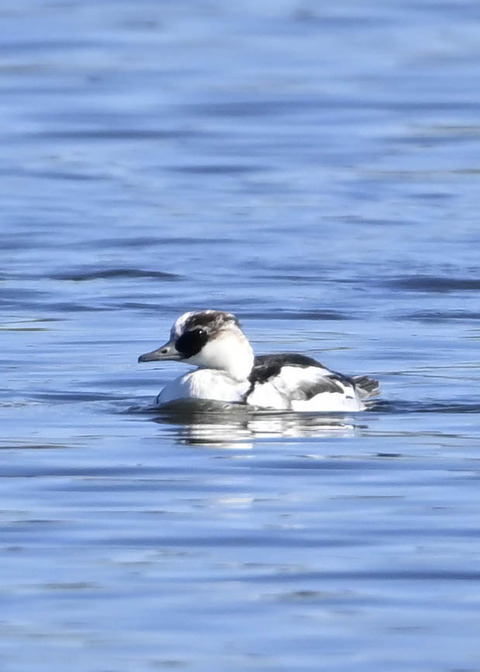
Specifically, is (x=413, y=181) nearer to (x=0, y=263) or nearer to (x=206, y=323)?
(x=0, y=263)

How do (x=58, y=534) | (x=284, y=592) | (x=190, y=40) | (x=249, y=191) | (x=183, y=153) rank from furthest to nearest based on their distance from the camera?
(x=190, y=40), (x=183, y=153), (x=249, y=191), (x=58, y=534), (x=284, y=592)

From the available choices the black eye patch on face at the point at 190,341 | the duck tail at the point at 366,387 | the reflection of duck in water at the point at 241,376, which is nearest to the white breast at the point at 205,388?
the reflection of duck in water at the point at 241,376

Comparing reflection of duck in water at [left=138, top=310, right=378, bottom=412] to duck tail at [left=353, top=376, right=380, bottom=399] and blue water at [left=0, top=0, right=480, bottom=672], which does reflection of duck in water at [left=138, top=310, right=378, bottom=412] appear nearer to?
duck tail at [left=353, top=376, right=380, bottom=399]

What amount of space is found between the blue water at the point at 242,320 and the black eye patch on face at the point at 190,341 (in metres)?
0.46

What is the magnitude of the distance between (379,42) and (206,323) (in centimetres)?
2094

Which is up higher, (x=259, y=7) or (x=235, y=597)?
(x=259, y=7)

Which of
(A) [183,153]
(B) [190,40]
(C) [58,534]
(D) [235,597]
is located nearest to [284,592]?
(D) [235,597]

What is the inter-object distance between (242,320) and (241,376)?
10.1 ft

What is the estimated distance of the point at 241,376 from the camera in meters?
14.1

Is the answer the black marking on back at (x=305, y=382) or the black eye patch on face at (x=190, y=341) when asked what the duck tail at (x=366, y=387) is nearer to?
the black marking on back at (x=305, y=382)

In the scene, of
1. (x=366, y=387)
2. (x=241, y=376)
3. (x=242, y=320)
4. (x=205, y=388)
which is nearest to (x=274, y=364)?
(x=241, y=376)

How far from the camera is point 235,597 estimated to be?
887 centimetres

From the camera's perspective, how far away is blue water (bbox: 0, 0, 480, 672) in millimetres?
8734

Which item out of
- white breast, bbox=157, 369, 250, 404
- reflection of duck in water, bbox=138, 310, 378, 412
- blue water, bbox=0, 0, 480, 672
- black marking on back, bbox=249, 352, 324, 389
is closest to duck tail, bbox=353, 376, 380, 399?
reflection of duck in water, bbox=138, 310, 378, 412
